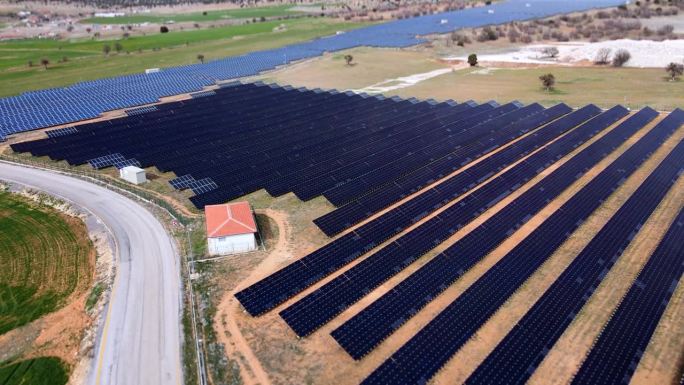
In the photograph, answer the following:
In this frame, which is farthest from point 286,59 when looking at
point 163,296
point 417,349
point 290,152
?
point 417,349

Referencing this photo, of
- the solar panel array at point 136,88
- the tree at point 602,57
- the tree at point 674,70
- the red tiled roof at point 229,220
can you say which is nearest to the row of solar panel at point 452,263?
the red tiled roof at point 229,220

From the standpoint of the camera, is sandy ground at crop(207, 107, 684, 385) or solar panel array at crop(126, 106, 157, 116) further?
solar panel array at crop(126, 106, 157, 116)

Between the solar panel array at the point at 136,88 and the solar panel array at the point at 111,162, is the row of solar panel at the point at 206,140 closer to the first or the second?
the solar panel array at the point at 111,162

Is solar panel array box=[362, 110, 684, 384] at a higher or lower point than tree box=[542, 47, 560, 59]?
lower

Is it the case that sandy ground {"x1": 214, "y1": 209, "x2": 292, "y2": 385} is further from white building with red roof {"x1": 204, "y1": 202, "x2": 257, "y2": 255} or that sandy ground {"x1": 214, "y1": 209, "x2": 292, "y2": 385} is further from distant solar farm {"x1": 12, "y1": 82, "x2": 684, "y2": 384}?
white building with red roof {"x1": 204, "y1": 202, "x2": 257, "y2": 255}

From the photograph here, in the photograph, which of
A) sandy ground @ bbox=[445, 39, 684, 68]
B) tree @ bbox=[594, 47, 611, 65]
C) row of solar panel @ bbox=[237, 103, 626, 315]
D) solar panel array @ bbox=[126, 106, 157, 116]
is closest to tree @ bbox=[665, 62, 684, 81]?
sandy ground @ bbox=[445, 39, 684, 68]

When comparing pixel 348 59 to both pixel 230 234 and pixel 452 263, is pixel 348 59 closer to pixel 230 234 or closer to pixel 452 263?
pixel 230 234

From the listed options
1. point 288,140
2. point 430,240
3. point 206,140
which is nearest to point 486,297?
point 430,240
